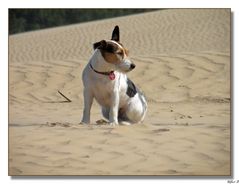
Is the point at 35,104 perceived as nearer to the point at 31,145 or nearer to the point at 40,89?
the point at 40,89

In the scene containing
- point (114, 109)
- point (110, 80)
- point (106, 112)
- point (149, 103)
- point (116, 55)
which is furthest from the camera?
point (149, 103)

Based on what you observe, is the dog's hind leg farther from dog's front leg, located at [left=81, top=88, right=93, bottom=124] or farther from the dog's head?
the dog's head

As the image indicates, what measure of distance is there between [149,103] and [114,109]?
3.49 m

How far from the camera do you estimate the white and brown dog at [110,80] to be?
23.5 ft

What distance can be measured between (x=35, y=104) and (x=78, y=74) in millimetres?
1863

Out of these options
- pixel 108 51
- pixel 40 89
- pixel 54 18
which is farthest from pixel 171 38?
pixel 108 51

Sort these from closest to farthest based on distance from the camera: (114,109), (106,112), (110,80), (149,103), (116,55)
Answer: (116,55) < (110,80) < (114,109) < (106,112) < (149,103)

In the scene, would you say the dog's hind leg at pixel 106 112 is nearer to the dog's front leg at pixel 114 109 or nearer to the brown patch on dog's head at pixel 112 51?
the dog's front leg at pixel 114 109

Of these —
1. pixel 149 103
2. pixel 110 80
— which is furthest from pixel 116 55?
pixel 149 103

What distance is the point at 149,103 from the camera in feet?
35.7

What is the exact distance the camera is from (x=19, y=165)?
645 centimetres

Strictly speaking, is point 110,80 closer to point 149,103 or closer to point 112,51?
point 112,51

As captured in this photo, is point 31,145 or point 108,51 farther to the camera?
point 108,51

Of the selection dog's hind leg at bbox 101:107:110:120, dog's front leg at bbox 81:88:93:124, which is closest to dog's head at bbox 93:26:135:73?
dog's front leg at bbox 81:88:93:124
